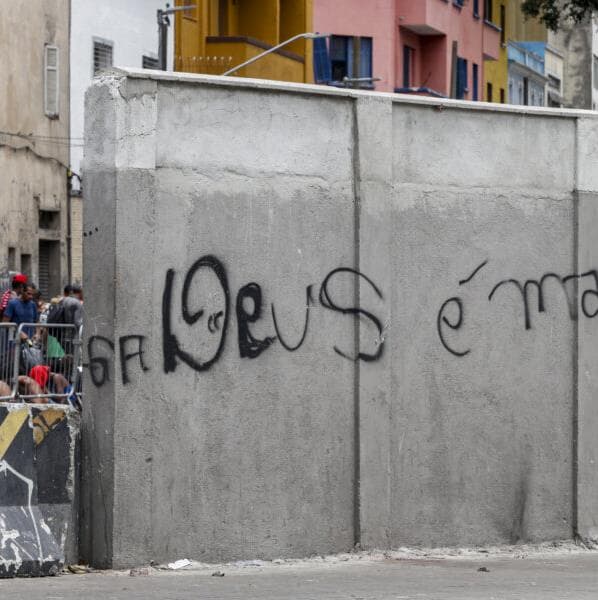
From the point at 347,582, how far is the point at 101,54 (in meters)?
31.8

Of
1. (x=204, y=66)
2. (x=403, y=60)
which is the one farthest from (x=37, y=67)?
(x=403, y=60)

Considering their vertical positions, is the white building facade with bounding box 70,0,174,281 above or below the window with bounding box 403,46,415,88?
below

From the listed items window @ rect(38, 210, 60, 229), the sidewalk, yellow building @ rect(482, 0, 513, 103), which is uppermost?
yellow building @ rect(482, 0, 513, 103)

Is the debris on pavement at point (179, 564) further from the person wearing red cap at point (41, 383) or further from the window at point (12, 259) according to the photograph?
the window at point (12, 259)

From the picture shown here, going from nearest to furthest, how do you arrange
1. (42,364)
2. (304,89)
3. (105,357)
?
(105,357) < (304,89) < (42,364)

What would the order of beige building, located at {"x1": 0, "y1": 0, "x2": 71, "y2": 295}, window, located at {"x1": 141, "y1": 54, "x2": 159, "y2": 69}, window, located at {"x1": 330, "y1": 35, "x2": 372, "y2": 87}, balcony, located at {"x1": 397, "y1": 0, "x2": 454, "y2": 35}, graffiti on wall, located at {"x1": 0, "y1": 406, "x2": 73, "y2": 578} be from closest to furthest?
graffiti on wall, located at {"x1": 0, "y1": 406, "x2": 73, "y2": 578}, beige building, located at {"x1": 0, "y1": 0, "x2": 71, "y2": 295}, window, located at {"x1": 141, "y1": 54, "x2": 159, "y2": 69}, window, located at {"x1": 330, "y1": 35, "x2": 372, "y2": 87}, balcony, located at {"x1": 397, "y1": 0, "x2": 454, "y2": 35}

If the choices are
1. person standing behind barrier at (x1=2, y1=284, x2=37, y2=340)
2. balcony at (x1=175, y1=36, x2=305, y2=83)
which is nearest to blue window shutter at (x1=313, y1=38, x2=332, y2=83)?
balcony at (x1=175, y1=36, x2=305, y2=83)

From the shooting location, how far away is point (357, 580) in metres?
11.0

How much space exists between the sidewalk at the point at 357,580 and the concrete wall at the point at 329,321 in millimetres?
208

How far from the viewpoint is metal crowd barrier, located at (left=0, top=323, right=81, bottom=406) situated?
554 inches

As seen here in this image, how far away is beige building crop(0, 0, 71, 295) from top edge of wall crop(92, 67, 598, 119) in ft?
79.3

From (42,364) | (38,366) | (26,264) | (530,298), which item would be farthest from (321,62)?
(530,298)

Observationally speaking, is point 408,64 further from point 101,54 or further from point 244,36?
point 101,54

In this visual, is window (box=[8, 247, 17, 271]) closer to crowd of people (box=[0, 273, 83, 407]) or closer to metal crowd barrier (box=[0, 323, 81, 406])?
crowd of people (box=[0, 273, 83, 407])
